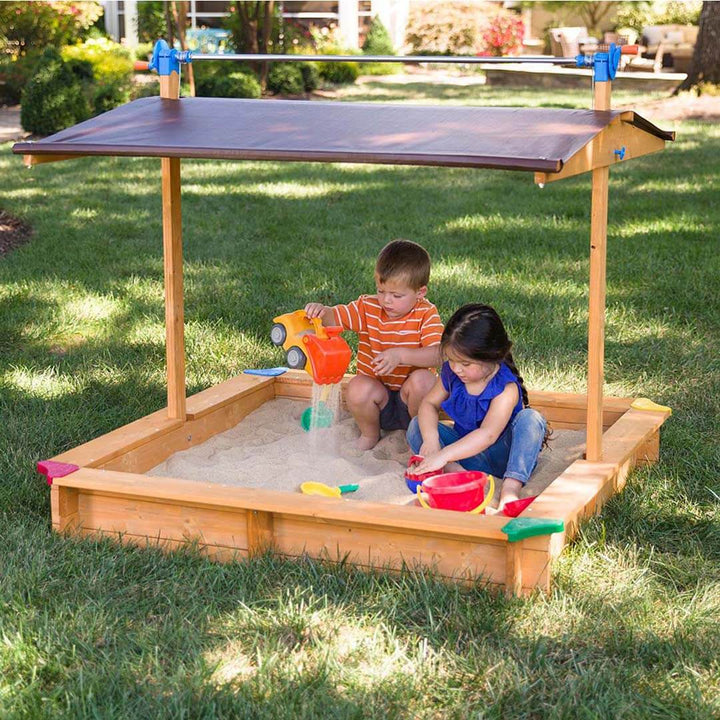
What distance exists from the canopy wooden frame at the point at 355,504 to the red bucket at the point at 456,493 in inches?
7.9

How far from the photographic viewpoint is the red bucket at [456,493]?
9.76 ft

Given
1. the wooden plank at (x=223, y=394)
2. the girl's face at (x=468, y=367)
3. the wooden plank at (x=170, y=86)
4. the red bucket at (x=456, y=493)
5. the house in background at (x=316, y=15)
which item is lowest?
the red bucket at (x=456, y=493)

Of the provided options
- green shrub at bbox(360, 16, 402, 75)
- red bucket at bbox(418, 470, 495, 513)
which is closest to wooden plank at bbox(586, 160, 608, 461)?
red bucket at bbox(418, 470, 495, 513)

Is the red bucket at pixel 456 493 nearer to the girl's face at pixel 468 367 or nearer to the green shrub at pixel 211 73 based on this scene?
the girl's face at pixel 468 367

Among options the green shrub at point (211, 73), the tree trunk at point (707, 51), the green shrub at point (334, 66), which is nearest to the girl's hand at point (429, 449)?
the tree trunk at point (707, 51)

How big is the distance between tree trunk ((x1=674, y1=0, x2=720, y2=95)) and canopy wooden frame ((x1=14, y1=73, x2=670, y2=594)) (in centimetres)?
994

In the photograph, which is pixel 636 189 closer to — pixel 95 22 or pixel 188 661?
pixel 188 661

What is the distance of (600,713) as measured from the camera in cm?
212

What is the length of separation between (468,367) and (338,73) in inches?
647

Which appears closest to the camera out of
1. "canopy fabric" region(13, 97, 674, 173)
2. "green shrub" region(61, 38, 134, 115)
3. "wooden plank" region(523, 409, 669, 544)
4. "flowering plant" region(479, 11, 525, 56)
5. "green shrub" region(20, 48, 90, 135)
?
"canopy fabric" region(13, 97, 674, 173)

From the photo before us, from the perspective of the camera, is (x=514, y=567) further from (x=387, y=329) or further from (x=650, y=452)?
(x=387, y=329)

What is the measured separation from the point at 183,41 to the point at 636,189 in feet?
27.0

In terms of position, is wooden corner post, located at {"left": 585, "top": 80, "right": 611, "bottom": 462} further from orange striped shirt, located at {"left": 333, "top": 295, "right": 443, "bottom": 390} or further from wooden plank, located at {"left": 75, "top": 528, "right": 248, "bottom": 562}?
wooden plank, located at {"left": 75, "top": 528, "right": 248, "bottom": 562}

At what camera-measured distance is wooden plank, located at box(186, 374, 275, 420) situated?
3.72 m
